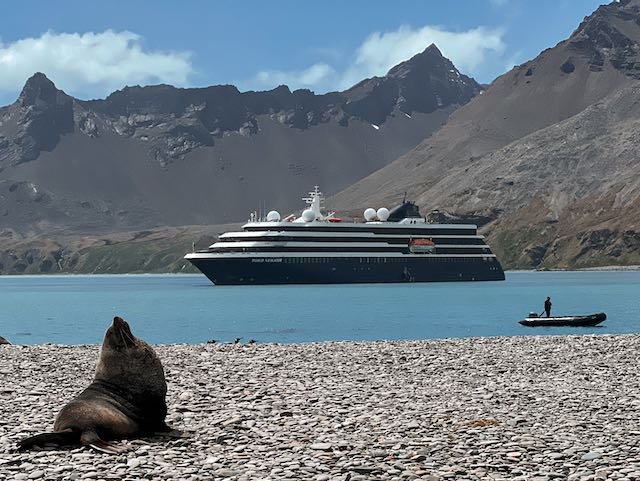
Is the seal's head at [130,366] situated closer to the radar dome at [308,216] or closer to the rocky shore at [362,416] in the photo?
the rocky shore at [362,416]

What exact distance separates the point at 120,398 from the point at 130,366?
0.61 m

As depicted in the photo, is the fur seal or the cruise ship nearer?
the fur seal

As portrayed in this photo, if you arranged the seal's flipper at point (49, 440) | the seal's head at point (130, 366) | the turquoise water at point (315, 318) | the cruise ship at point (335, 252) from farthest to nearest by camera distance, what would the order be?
the cruise ship at point (335, 252) < the turquoise water at point (315, 318) < the seal's head at point (130, 366) < the seal's flipper at point (49, 440)

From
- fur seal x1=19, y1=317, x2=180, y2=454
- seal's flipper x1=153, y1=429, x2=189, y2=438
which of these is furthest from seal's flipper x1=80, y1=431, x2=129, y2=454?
seal's flipper x1=153, y1=429, x2=189, y2=438

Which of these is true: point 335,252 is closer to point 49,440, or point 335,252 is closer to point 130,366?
point 130,366

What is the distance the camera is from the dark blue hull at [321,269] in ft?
523

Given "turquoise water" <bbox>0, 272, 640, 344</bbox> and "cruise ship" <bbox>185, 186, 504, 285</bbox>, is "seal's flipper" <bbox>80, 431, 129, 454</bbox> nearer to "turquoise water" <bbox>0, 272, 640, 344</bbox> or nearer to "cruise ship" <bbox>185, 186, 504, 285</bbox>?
"turquoise water" <bbox>0, 272, 640, 344</bbox>

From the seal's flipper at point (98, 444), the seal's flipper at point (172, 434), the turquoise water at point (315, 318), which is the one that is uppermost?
the seal's flipper at point (98, 444)

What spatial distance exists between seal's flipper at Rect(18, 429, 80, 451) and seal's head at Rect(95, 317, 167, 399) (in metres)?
1.30

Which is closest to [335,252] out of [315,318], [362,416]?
[315,318]

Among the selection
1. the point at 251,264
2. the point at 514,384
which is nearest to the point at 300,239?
the point at 251,264

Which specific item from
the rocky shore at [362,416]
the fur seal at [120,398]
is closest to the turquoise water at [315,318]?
the rocky shore at [362,416]

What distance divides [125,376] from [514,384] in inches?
490

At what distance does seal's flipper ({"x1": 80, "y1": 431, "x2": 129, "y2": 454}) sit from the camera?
15.0 meters
